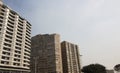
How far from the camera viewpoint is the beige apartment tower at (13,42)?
287 ft

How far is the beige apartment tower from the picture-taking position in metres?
87.4

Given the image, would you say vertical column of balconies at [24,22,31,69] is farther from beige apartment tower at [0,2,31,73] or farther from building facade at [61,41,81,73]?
building facade at [61,41,81,73]

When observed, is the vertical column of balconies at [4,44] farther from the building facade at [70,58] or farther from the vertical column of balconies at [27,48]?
the building facade at [70,58]

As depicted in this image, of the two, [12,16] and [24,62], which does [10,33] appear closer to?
[12,16]

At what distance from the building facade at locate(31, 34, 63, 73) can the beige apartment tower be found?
33222 mm

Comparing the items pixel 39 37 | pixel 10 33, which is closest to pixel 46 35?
Answer: pixel 39 37

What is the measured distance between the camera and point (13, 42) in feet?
310

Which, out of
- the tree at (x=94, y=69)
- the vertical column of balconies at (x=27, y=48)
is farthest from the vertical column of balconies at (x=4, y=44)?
the tree at (x=94, y=69)

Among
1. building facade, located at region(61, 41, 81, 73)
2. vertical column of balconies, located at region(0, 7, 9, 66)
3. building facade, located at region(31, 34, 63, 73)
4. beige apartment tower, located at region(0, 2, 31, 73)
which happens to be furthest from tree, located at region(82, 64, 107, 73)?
building facade, located at region(61, 41, 81, 73)

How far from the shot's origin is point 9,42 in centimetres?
9225

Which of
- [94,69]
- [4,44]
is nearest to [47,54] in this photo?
[4,44]

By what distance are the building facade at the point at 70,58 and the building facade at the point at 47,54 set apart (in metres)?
18.0

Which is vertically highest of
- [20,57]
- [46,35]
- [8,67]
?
[46,35]

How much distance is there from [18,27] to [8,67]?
27.4 metres
